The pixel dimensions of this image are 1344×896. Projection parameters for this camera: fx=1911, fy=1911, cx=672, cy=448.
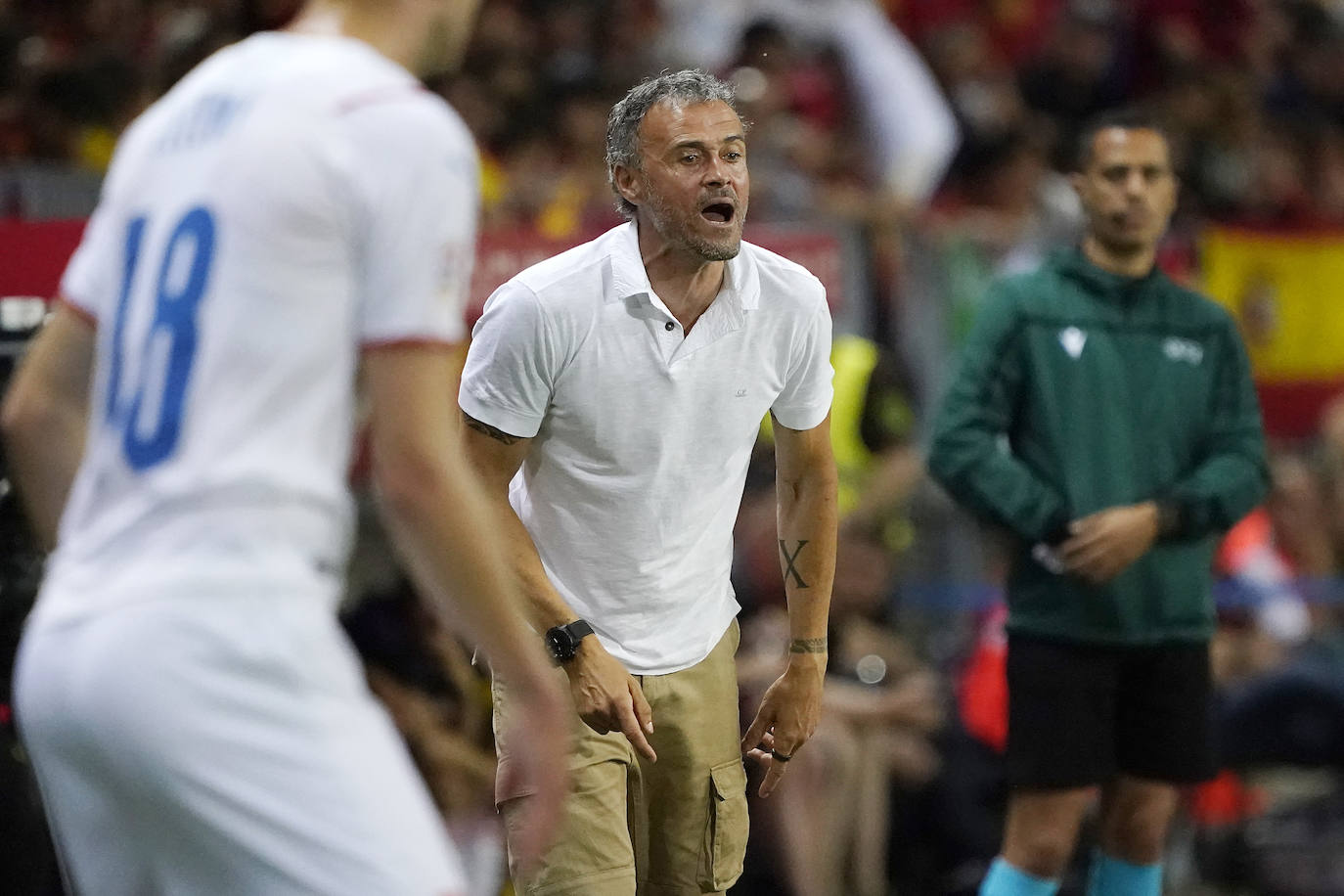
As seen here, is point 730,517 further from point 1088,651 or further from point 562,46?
point 562,46

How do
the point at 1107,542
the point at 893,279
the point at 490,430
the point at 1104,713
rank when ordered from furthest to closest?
the point at 893,279 < the point at 1104,713 < the point at 1107,542 < the point at 490,430

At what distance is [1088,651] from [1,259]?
353 centimetres

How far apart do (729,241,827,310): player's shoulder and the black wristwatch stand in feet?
2.86

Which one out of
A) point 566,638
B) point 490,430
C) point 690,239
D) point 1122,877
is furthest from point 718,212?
point 1122,877

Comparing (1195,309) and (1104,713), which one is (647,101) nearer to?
(1195,309)

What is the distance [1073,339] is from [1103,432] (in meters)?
0.29

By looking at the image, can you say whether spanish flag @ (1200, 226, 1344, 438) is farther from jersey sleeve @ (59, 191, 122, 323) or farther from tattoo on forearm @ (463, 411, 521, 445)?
jersey sleeve @ (59, 191, 122, 323)

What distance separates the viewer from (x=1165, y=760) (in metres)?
A: 5.50

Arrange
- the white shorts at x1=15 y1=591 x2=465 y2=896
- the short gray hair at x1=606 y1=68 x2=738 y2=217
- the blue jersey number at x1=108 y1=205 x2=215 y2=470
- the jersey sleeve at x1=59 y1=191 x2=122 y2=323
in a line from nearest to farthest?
the white shorts at x1=15 y1=591 x2=465 y2=896 → the blue jersey number at x1=108 y1=205 x2=215 y2=470 → the jersey sleeve at x1=59 y1=191 x2=122 y2=323 → the short gray hair at x1=606 y1=68 x2=738 y2=217

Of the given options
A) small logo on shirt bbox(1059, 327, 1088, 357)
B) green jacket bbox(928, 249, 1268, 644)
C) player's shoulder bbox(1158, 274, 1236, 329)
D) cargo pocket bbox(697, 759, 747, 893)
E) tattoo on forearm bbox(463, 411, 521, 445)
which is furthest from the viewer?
player's shoulder bbox(1158, 274, 1236, 329)

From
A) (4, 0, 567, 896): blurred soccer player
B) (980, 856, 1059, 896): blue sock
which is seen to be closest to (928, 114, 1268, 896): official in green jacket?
(980, 856, 1059, 896): blue sock

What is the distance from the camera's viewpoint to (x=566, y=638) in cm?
410

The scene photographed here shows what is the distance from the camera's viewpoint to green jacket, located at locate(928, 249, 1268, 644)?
5.48m

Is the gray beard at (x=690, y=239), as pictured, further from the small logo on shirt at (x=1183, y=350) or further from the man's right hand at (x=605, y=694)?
the small logo on shirt at (x=1183, y=350)
